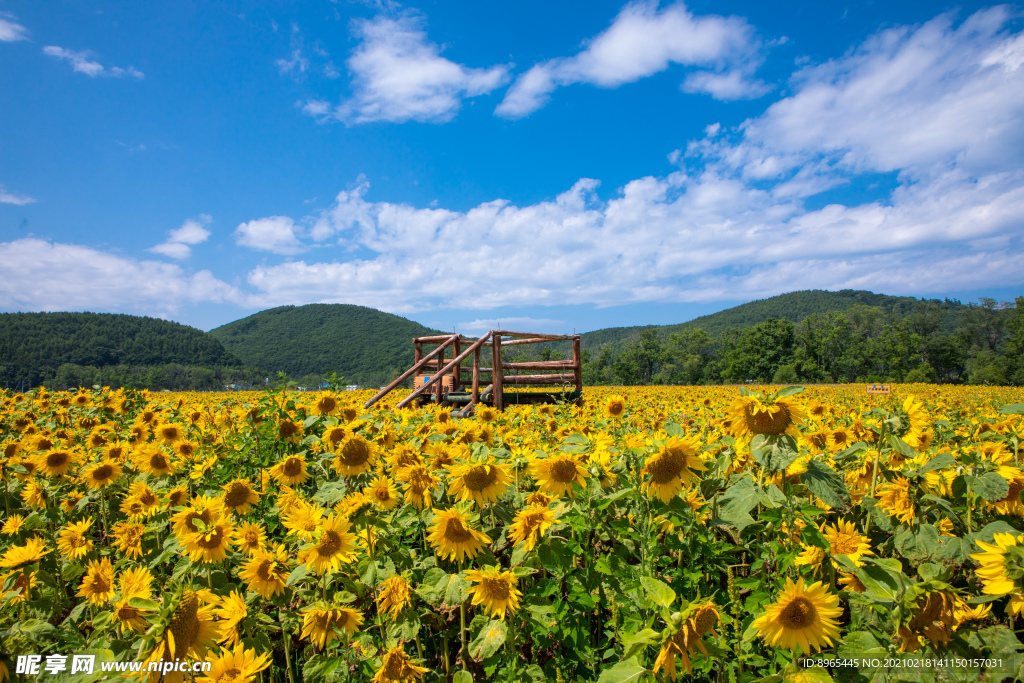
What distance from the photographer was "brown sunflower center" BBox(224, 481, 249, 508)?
2363 millimetres

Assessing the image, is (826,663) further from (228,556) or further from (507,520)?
(228,556)

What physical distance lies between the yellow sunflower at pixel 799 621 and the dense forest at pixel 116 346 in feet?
155

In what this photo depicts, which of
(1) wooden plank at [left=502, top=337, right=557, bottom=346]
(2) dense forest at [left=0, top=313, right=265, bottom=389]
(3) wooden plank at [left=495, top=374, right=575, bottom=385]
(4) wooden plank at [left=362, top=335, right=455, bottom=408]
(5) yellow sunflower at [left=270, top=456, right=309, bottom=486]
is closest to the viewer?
(5) yellow sunflower at [left=270, top=456, right=309, bottom=486]

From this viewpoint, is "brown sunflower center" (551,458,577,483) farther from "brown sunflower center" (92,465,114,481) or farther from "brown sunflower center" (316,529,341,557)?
"brown sunflower center" (92,465,114,481)

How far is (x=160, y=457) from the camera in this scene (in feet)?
10.3

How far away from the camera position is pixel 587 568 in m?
1.89

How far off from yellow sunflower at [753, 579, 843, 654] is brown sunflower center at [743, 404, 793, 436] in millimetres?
455

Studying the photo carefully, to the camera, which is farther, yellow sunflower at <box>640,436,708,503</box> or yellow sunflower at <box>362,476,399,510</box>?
yellow sunflower at <box>362,476,399,510</box>

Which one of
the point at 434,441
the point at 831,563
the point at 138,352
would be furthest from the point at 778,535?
the point at 138,352

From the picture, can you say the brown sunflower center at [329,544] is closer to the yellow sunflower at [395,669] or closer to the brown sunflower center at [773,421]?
the yellow sunflower at [395,669]

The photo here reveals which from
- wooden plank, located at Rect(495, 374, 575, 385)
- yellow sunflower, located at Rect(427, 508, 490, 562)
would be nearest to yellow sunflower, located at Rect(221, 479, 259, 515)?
yellow sunflower, located at Rect(427, 508, 490, 562)

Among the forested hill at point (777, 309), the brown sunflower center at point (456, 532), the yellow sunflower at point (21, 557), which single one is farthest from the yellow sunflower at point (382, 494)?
the forested hill at point (777, 309)

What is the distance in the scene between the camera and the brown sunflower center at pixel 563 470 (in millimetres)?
1990

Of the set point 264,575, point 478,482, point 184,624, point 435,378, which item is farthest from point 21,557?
point 435,378
